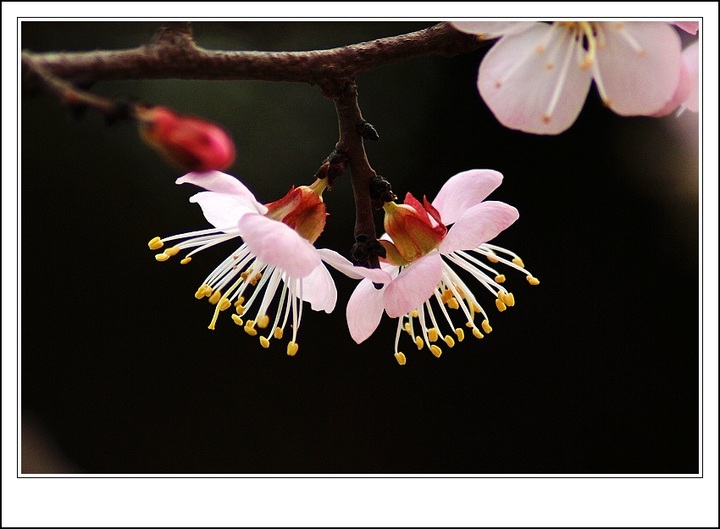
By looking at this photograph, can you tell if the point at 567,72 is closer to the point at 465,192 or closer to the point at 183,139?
the point at 465,192

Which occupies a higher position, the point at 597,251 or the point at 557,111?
the point at 557,111

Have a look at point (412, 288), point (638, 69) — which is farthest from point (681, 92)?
point (412, 288)

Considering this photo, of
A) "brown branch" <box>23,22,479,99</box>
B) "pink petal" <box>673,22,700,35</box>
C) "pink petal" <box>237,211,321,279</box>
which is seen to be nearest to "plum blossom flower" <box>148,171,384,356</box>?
"pink petal" <box>237,211,321,279</box>

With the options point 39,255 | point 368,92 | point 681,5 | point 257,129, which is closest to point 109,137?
point 257,129

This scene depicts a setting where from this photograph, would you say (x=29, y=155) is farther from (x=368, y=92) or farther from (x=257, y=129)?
(x=368, y=92)

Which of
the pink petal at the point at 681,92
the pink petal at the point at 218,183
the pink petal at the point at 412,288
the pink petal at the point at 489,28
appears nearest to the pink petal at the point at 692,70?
the pink petal at the point at 681,92
